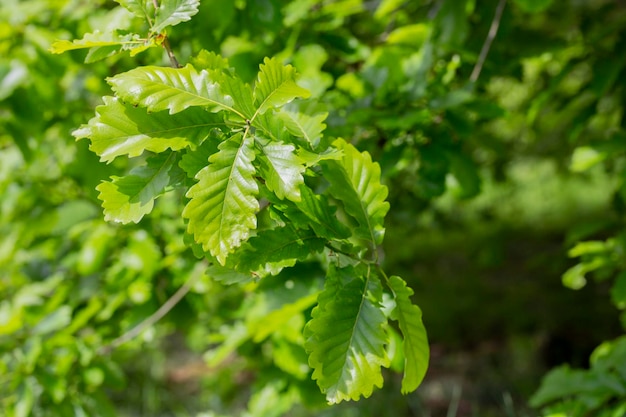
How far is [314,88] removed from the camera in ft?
4.70

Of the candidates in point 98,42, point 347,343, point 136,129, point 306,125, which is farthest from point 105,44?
point 347,343

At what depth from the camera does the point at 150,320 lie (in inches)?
70.9

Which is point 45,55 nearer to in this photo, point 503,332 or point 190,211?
point 190,211

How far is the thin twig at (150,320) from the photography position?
180 cm

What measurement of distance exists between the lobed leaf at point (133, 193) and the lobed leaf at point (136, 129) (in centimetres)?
5

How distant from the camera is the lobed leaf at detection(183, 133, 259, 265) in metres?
0.74

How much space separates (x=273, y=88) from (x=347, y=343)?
33cm

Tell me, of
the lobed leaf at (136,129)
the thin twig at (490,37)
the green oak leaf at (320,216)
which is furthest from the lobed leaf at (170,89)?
the thin twig at (490,37)

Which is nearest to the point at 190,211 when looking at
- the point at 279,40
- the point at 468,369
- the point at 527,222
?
the point at 279,40

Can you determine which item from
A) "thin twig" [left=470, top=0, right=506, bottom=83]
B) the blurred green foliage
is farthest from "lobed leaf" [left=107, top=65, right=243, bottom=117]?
"thin twig" [left=470, top=0, right=506, bottom=83]

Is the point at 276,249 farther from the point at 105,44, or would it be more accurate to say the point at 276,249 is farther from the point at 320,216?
the point at 105,44

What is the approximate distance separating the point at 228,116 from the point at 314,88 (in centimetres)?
66

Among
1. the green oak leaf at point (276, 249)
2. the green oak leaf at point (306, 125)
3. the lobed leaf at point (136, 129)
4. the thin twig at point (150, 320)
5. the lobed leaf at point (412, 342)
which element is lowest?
the thin twig at point (150, 320)

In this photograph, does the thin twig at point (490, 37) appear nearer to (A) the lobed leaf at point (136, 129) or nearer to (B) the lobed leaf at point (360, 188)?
(B) the lobed leaf at point (360, 188)
